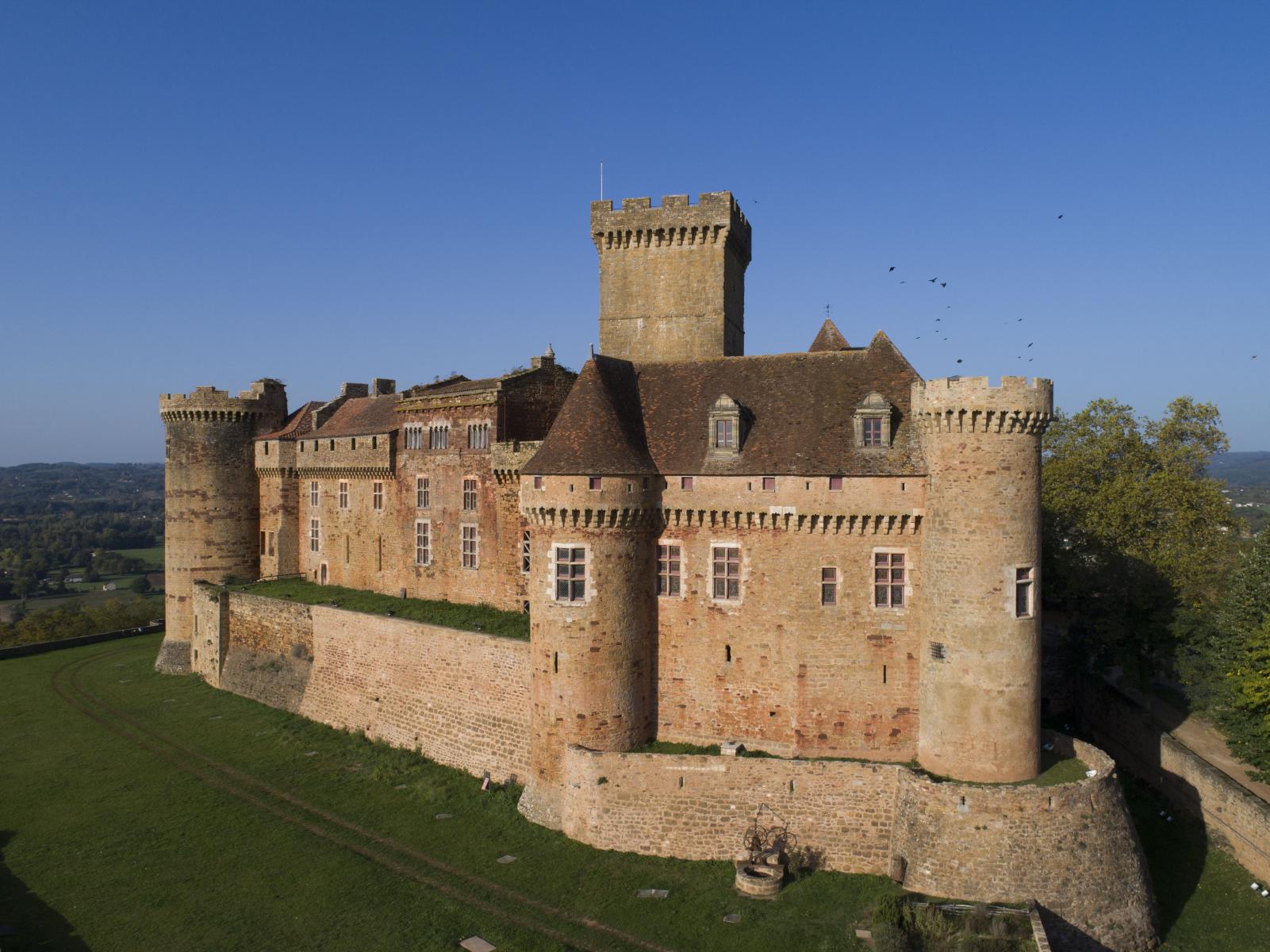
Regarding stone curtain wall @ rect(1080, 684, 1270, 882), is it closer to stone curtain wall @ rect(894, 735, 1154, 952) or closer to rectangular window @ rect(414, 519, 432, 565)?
stone curtain wall @ rect(894, 735, 1154, 952)

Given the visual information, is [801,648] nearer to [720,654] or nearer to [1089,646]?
[720,654]

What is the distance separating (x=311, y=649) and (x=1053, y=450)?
112 ft

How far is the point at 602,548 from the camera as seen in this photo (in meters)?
22.9

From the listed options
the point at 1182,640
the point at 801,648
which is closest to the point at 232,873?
the point at 801,648

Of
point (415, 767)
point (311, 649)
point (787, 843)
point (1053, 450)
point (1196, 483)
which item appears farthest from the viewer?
point (1053, 450)

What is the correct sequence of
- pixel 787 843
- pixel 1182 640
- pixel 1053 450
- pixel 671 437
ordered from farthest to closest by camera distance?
pixel 1053 450 < pixel 1182 640 < pixel 671 437 < pixel 787 843

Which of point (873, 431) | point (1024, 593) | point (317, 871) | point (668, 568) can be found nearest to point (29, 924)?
point (317, 871)

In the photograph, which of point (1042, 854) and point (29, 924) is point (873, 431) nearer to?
point (1042, 854)

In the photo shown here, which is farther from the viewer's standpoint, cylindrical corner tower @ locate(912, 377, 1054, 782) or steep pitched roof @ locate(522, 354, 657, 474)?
steep pitched roof @ locate(522, 354, 657, 474)

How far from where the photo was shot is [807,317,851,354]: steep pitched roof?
29.3m

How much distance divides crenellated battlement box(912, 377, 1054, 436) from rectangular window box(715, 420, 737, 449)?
5282 millimetres

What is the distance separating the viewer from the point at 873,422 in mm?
22500

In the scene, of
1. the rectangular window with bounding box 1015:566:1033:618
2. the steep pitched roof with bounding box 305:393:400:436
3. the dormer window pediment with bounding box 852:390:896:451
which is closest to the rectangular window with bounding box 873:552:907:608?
the rectangular window with bounding box 1015:566:1033:618

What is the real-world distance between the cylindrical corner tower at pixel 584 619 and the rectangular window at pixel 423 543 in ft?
39.0
